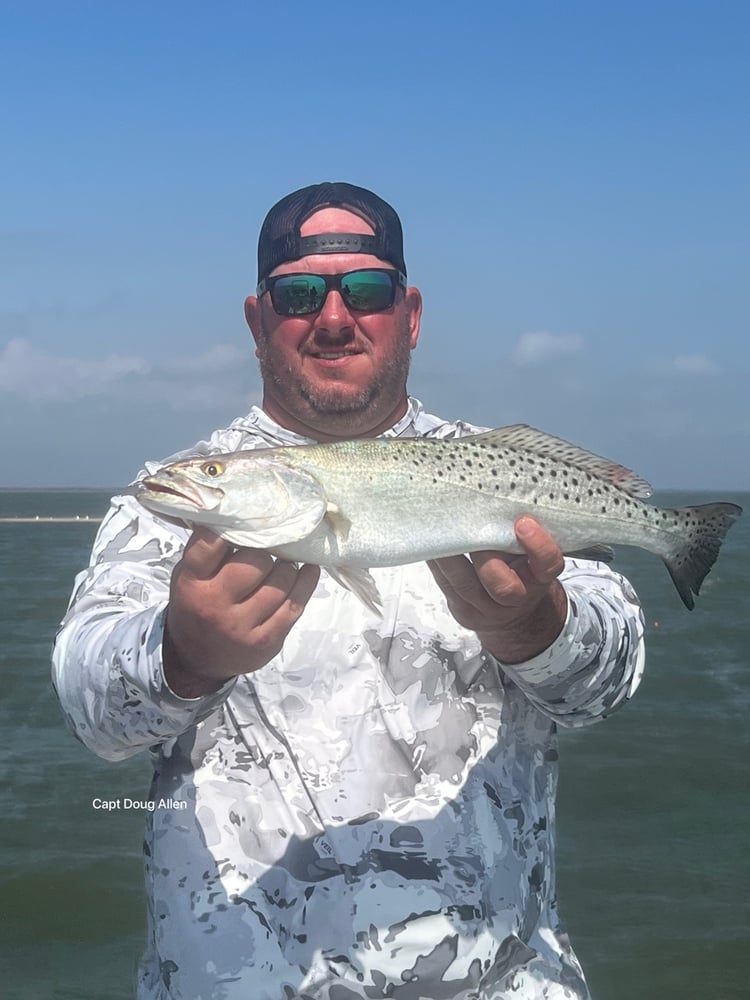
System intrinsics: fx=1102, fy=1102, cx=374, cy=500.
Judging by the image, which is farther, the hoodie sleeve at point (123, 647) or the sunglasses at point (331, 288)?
the sunglasses at point (331, 288)

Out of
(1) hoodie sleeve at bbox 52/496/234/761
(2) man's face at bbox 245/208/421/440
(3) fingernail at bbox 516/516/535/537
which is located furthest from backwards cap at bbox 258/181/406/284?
(3) fingernail at bbox 516/516/535/537

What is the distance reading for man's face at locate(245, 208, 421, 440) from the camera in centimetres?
484

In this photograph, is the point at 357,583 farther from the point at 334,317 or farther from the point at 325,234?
the point at 325,234

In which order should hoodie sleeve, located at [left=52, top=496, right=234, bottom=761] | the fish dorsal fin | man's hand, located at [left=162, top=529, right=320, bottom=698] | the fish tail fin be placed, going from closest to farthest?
man's hand, located at [left=162, top=529, right=320, bottom=698], hoodie sleeve, located at [left=52, top=496, right=234, bottom=761], the fish dorsal fin, the fish tail fin

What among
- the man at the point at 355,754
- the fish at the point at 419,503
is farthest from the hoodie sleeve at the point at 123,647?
the fish at the point at 419,503

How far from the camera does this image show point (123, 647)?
3705mm

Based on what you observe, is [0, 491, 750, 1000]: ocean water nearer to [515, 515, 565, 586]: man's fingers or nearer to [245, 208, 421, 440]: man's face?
[245, 208, 421, 440]: man's face


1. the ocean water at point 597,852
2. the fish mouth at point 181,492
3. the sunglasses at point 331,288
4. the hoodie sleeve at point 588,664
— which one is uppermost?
the sunglasses at point 331,288

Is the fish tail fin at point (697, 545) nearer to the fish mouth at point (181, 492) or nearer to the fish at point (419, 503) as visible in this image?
the fish at point (419, 503)

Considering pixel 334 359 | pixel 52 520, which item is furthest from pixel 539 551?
pixel 52 520

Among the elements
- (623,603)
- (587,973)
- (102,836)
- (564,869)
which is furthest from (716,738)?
(623,603)

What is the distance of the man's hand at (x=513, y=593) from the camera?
147 inches

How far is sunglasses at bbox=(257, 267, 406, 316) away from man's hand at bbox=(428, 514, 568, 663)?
1470 millimetres

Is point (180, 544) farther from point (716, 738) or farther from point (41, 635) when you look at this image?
point (41, 635)
